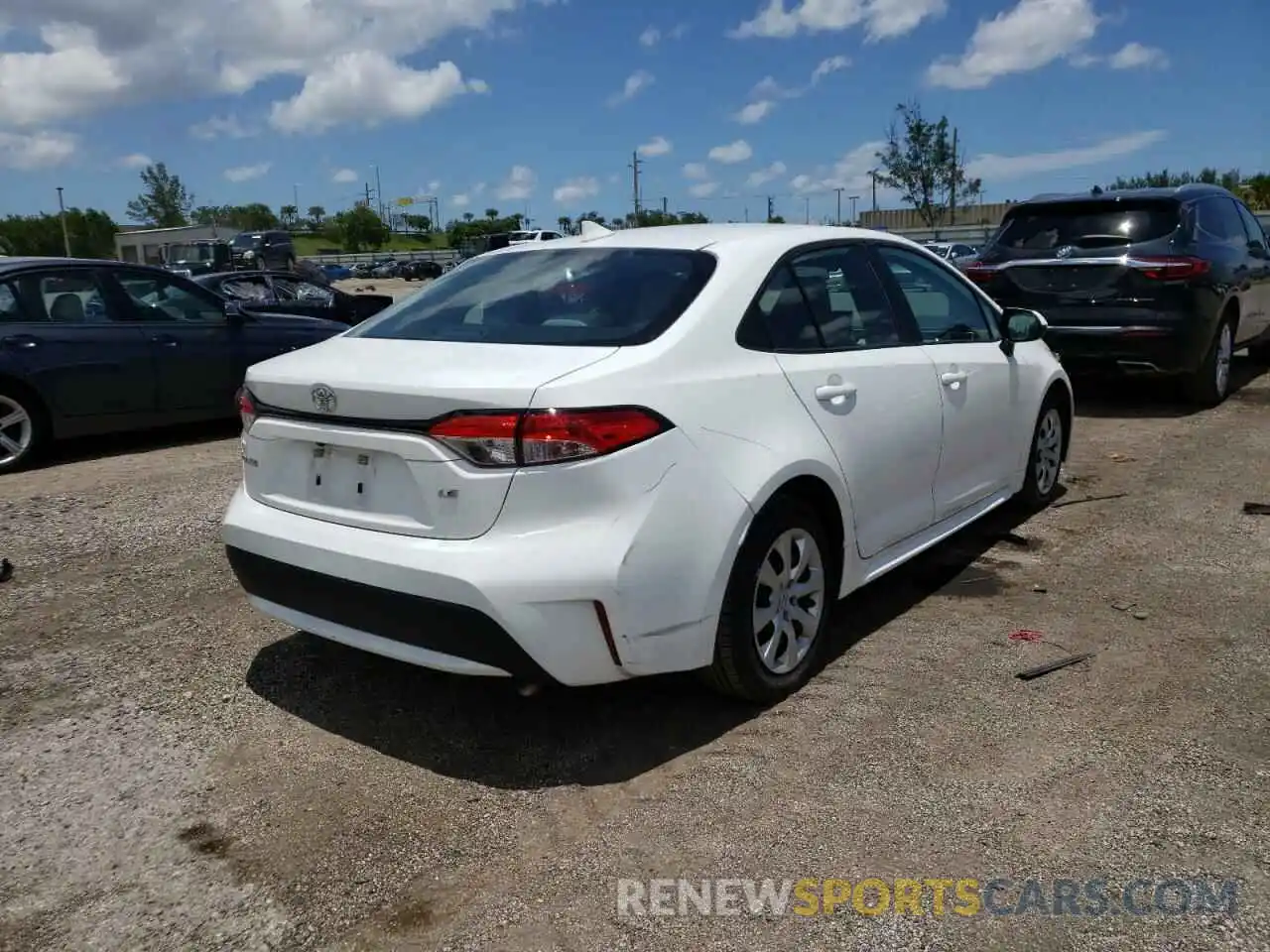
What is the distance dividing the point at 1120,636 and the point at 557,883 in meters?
2.58

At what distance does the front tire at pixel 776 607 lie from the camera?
324cm

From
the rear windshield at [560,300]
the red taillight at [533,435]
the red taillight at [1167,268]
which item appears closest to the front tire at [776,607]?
the red taillight at [533,435]

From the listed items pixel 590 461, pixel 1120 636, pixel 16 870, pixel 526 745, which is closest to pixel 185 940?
pixel 16 870

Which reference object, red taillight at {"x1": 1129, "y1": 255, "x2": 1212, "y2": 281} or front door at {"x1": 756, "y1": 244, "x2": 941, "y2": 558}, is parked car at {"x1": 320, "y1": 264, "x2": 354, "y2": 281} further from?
front door at {"x1": 756, "y1": 244, "x2": 941, "y2": 558}

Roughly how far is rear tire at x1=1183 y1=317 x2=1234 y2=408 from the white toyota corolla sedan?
5472 mm

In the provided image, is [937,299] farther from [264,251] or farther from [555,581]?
[264,251]

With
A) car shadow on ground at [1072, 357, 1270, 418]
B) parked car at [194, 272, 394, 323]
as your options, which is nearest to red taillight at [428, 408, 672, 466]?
car shadow on ground at [1072, 357, 1270, 418]

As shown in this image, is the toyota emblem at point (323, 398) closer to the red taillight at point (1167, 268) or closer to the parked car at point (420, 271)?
the red taillight at point (1167, 268)

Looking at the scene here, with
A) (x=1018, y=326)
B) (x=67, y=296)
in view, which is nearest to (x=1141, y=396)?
(x=1018, y=326)

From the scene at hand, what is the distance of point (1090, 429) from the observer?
8180mm

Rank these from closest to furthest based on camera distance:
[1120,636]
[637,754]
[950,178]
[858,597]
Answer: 1. [637,754]
2. [1120,636]
3. [858,597]
4. [950,178]

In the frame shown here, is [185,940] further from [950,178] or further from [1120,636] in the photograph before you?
[950,178]

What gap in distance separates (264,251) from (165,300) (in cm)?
2700

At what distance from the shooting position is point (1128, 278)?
8016mm
